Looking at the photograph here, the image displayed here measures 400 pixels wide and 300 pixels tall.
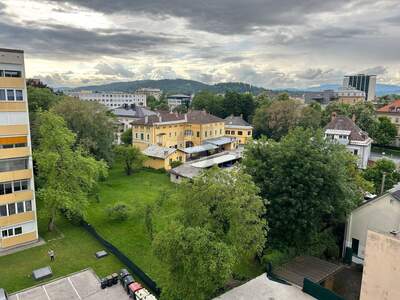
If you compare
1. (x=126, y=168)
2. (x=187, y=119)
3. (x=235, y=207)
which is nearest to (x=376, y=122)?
(x=187, y=119)

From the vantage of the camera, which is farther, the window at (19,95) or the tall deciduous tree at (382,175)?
the tall deciduous tree at (382,175)

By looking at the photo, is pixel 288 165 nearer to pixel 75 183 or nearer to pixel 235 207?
pixel 235 207

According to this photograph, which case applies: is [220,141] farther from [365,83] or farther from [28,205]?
[365,83]

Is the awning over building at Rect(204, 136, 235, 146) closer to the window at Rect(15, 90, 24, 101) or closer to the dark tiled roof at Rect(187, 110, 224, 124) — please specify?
the dark tiled roof at Rect(187, 110, 224, 124)

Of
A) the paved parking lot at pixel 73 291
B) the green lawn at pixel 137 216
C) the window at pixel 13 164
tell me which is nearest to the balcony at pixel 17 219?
the window at pixel 13 164

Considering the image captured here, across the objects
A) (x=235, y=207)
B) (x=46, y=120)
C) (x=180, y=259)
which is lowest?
(x=180, y=259)

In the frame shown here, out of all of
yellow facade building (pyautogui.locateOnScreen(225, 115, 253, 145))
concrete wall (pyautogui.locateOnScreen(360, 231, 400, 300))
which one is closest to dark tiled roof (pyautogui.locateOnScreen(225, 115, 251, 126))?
yellow facade building (pyautogui.locateOnScreen(225, 115, 253, 145))

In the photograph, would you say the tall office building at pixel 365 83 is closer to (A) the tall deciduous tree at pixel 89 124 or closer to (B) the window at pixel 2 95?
(A) the tall deciduous tree at pixel 89 124
